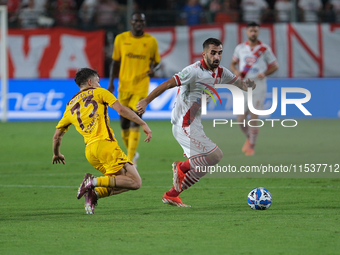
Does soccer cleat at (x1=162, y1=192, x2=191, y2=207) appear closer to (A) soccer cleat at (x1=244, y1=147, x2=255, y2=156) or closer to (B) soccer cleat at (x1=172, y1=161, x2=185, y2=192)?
(B) soccer cleat at (x1=172, y1=161, x2=185, y2=192)

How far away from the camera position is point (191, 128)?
6141 millimetres

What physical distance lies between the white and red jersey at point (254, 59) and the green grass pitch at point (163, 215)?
1527mm

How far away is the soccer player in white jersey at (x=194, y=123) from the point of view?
602 centimetres

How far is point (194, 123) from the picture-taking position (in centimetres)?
616

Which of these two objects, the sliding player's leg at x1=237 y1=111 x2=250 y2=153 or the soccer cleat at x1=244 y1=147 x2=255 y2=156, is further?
the sliding player's leg at x1=237 y1=111 x2=250 y2=153

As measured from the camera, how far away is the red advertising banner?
670 inches

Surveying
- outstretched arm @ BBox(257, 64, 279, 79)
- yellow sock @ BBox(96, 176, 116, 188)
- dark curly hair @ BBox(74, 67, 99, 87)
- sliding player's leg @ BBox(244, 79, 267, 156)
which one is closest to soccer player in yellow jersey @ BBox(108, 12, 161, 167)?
outstretched arm @ BBox(257, 64, 279, 79)

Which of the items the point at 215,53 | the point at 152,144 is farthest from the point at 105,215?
the point at 152,144

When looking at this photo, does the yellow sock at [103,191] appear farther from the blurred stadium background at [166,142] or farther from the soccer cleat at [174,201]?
the soccer cleat at [174,201]

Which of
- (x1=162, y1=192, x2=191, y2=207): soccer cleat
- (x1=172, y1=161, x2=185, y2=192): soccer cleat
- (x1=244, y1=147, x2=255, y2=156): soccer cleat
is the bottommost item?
(x1=244, y1=147, x2=255, y2=156): soccer cleat

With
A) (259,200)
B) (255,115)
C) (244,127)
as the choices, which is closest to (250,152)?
(244,127)

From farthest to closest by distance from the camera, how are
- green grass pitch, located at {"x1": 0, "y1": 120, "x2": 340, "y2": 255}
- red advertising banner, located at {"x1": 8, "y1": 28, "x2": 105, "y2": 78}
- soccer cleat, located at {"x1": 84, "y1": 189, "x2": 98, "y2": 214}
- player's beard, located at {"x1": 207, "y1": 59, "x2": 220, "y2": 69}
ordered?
red advertising banner, located at {"x1": 8, "y1": 28, "x2": 105, "y2": 78} < player's beard, located at {"x1": 207, "y1": 59, "x2": 220, "y2": 69} < soccer cleat, located at {"x1": 84, "y1": 189, "x2": 98, "y2": 214} < green grass pitch, located at {"x1": 0, "y1": 120, "x2": 340, "y2": 255}

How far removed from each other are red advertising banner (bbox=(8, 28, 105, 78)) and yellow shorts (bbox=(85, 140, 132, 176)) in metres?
11.6

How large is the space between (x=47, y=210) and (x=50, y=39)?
39.0 feet
